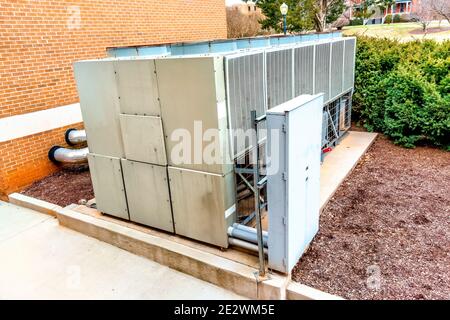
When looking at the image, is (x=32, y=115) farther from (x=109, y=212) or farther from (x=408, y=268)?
(x=408, y=268)

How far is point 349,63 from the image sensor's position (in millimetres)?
7410

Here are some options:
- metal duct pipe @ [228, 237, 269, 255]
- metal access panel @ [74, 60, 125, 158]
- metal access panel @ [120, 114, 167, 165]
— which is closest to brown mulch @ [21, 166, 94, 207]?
metal access panel @ [74, 60, 125, 158]

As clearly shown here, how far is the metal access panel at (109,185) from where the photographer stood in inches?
174

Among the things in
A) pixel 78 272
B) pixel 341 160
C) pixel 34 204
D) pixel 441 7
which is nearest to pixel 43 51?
pixel 34 204

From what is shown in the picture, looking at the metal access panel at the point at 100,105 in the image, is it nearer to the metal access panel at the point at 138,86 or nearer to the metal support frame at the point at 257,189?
the metal access panel at the point at 138,86

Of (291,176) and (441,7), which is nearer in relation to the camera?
(291,176)

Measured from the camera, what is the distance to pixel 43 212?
5.44 m

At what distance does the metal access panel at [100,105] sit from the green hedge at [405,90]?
17.3 feet

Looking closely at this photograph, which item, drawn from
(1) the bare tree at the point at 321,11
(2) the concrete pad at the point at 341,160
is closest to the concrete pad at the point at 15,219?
(2) the concrete pad at the point at 341,160

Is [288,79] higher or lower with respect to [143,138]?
higher

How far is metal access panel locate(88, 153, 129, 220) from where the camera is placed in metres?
4.42

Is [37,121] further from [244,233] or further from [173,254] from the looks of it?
[244,233]

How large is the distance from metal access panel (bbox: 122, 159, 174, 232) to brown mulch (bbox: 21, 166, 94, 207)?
153 centimetres

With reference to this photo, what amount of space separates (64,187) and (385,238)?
4.85 meters
